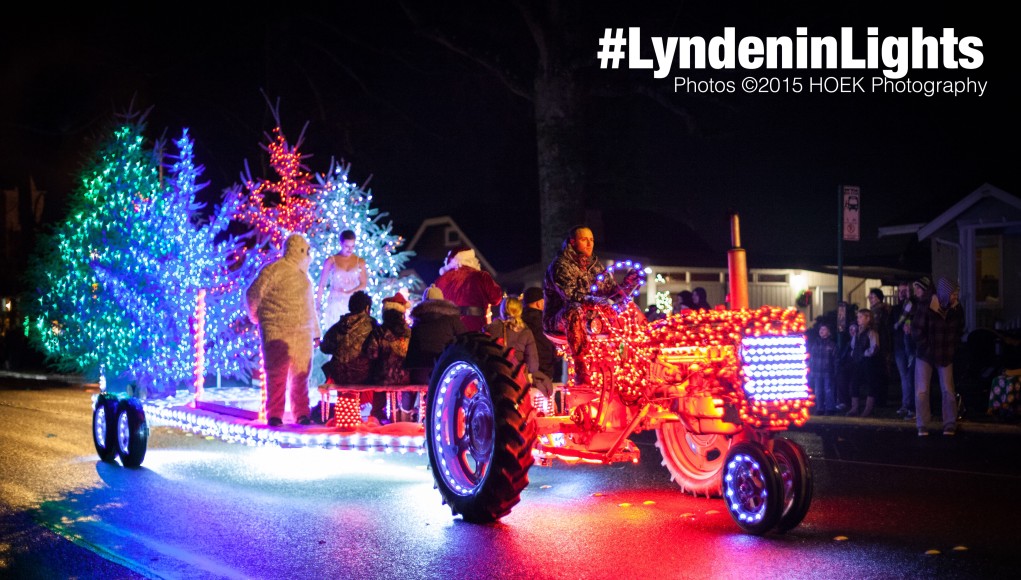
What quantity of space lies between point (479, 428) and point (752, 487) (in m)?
2.00

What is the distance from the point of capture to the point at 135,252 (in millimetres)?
15914

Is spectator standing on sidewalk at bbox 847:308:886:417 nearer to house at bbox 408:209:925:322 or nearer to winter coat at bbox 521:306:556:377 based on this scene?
winter coat at bbox 521:306:556:377

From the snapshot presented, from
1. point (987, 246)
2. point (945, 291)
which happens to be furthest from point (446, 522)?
point (987, 246)

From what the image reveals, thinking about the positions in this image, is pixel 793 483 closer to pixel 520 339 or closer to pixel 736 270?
pixel 736 270

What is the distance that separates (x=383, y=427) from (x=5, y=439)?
7037 millimetres

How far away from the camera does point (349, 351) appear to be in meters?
9.98

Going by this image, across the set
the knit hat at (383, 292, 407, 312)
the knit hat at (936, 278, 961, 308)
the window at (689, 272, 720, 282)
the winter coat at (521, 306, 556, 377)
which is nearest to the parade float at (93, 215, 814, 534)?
the knit hat at (383, 292, 407, 312)

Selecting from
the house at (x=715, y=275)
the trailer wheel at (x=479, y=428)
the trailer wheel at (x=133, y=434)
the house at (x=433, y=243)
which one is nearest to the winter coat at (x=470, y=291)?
the trailer wheel at (x=479, y=428)

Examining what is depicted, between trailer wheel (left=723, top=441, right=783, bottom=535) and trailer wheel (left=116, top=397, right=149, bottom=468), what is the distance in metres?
6.19

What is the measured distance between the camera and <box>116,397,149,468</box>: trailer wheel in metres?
10.9

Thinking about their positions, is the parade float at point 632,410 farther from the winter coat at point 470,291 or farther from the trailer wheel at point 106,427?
the trailer wheel at point 106,427

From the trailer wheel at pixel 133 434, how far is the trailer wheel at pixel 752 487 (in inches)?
244

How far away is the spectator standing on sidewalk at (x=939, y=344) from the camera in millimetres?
14273

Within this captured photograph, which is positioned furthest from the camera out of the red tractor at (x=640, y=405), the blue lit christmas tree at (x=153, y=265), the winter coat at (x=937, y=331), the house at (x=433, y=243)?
the house at (x=433, y=243)
